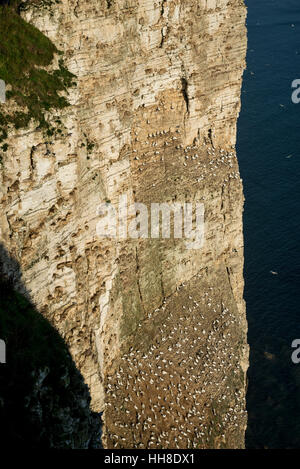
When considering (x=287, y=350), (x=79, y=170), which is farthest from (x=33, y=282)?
(x=287, y=350)

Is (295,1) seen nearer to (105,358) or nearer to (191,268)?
(191,268)

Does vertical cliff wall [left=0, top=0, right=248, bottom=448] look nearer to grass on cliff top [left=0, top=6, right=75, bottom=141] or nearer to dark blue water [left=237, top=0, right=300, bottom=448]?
grass on cliff top [left=0, top=6, right=75, bottom=141]

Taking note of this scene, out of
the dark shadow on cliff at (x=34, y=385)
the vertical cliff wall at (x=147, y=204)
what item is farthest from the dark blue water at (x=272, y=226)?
the dark shadow on cliff at (x=34, y=385)

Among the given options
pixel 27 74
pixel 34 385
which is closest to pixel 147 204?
pixel 27 74

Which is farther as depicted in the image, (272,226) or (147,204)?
(272,226)

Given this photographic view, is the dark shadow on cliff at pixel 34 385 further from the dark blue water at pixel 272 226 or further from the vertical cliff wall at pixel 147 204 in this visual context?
the dark blue water at pixel 272 226

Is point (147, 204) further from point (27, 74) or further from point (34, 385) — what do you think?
point (34, 385)
